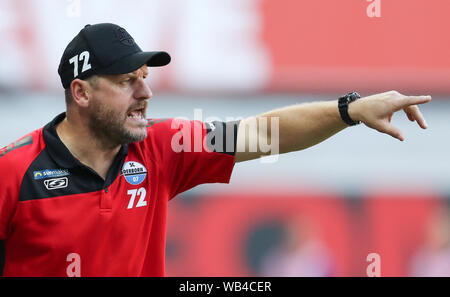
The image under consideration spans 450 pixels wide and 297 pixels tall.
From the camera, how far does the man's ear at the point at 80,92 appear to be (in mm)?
2596

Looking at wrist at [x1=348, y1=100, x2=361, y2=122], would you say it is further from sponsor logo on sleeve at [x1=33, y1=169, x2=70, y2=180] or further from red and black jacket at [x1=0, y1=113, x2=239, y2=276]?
sponsor logo on sleeve at [x1=33, y1=169, x2=70, y2=180]

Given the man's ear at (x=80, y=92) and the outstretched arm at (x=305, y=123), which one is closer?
the outstretched arm at (x=305, y=123)

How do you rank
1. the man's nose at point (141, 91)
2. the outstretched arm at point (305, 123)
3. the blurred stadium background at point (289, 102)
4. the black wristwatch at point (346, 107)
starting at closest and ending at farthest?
the outstretched arm at point (305, 123), the black wristwatch at point (346, 107), the man's nose at point (141, 91), the blurred stadium background at point (289, 102)

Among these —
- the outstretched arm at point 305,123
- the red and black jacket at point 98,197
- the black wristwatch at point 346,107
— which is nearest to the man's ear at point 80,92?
the red and black jacket at point 98,197

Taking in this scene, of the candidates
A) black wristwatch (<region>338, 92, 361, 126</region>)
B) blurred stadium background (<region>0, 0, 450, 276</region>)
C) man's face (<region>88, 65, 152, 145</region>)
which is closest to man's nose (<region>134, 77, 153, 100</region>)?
man's face (<region>88, 65, 152, 145</region>)

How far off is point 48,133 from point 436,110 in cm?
454

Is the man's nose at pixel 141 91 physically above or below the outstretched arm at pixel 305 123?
above

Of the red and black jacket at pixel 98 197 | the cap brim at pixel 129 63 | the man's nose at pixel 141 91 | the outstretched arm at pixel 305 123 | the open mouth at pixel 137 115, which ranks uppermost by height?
the cap brim at pixel 129 63

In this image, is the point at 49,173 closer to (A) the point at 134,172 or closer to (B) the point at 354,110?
(A) the point at 134,172

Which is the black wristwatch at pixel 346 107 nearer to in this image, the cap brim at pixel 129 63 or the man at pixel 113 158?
the man at pixel 113 158

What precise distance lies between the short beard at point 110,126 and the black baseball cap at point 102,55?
15 centimetres
